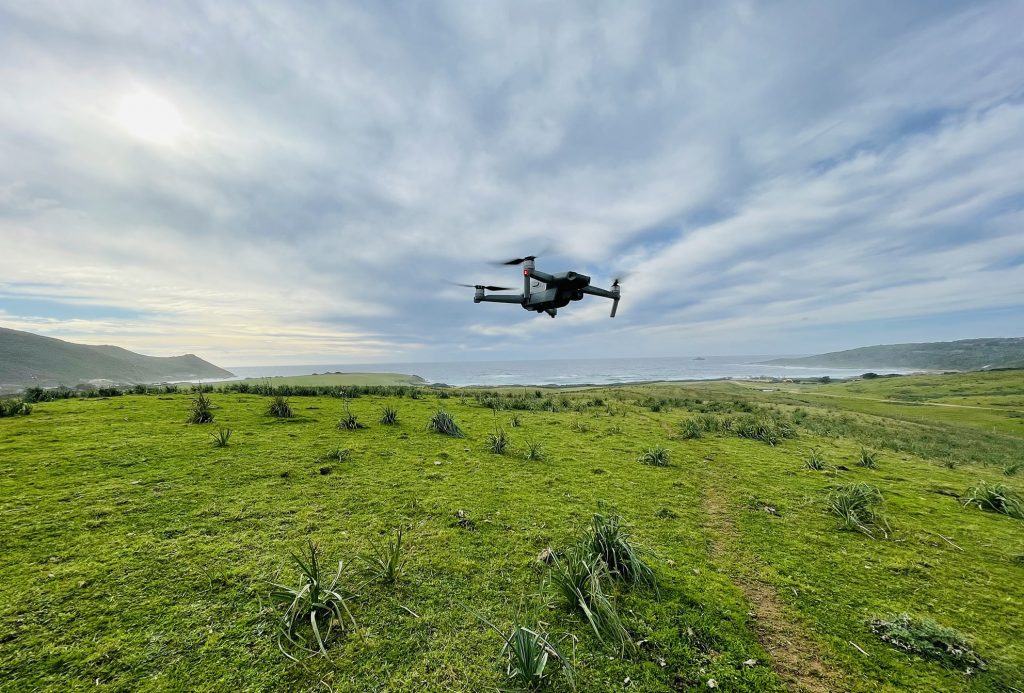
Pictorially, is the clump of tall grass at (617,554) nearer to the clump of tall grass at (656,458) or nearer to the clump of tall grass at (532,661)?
the clump of tall grass at (532,661)

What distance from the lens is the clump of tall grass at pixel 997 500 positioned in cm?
831

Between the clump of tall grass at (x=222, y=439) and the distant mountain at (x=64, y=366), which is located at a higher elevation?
the distant mountain at (x=64, y=366)

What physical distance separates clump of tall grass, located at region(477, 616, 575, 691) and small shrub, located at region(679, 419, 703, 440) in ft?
45.0

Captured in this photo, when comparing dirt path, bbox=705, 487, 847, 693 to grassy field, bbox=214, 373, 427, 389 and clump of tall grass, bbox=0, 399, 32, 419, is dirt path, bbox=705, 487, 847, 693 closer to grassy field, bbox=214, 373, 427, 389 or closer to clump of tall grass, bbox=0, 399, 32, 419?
clump of tall grass, bbox=0, 399, 32, 419

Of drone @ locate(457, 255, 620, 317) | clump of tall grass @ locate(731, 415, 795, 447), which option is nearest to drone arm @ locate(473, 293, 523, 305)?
drone @ locate(457, 255, 620, 317)

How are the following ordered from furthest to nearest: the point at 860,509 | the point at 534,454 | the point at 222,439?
the point at 534,454 → the point at 222,439 → the point at 860,509

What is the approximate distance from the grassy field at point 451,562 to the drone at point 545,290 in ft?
15.8

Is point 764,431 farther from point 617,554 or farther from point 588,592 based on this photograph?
point 588,592

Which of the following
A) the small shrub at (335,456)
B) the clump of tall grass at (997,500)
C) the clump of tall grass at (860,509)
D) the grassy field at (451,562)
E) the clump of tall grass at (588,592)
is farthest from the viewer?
the small shrub at (335,456)

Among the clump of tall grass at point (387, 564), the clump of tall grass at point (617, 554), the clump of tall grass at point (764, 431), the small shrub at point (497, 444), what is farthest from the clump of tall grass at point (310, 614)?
the clump of tall grass at point (764, 431)

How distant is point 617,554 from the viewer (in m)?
5.41

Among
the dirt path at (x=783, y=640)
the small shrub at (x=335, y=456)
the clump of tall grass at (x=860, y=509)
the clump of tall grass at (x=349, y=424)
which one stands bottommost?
the dirt path at (x=783, y=640)

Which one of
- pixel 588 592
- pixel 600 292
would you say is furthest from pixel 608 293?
pixel 588 592

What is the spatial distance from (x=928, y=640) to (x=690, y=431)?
38.9 ft
